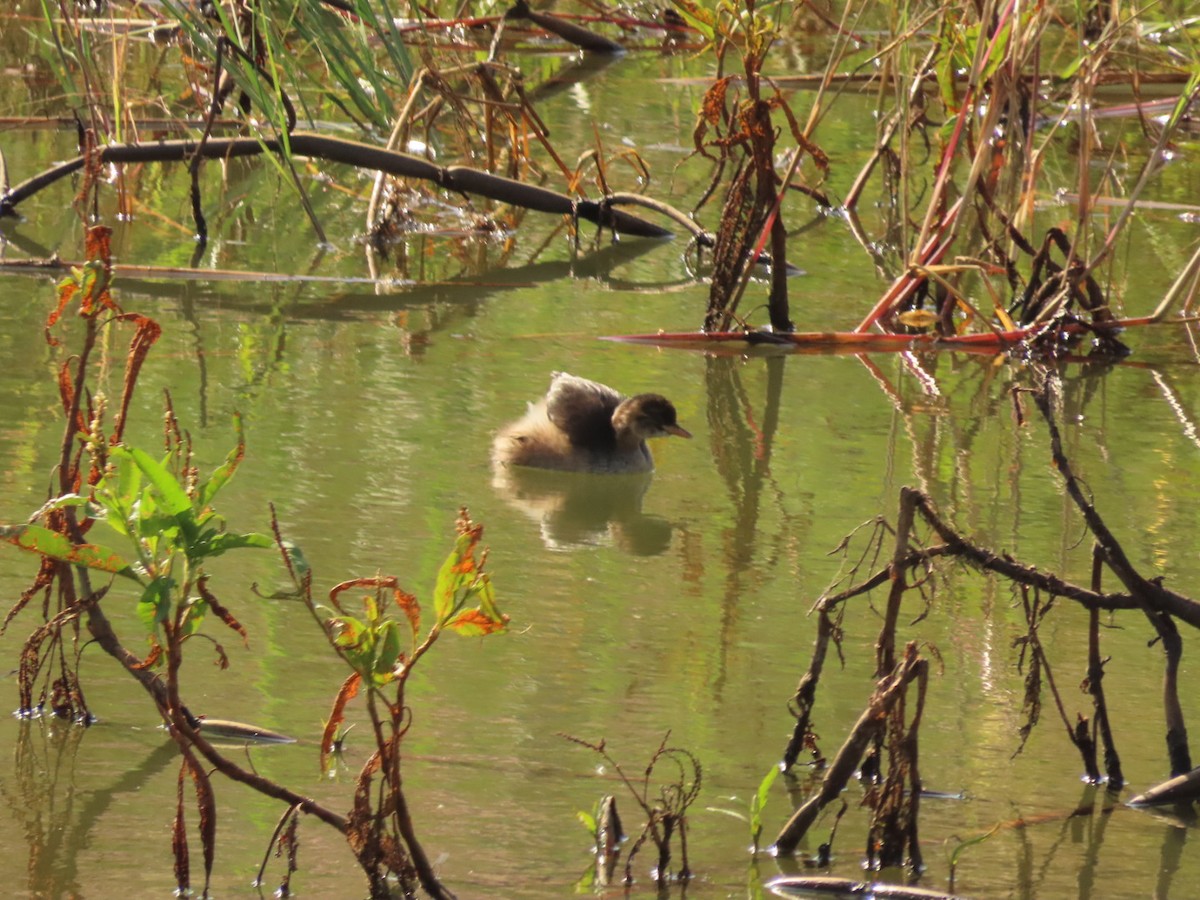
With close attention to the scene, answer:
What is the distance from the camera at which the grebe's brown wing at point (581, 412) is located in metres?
6.33

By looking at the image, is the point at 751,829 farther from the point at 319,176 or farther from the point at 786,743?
the point at 319,176

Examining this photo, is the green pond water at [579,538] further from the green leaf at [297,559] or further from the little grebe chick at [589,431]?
the green leaf at [297,559]

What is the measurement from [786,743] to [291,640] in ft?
3.66

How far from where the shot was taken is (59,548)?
9.91 feet

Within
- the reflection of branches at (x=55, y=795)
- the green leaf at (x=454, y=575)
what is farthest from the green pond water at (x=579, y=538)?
the green leaf at (x=454, y=575)

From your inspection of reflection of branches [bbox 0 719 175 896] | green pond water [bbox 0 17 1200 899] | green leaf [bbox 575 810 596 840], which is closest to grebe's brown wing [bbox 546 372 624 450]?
green pond water [bbox 0 17 1200 899]

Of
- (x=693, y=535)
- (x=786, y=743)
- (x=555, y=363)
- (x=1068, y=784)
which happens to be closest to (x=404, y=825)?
(x=786, y=743)

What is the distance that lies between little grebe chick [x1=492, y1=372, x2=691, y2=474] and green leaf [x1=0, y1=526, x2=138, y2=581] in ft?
10.5

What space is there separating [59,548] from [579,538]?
2626 mm

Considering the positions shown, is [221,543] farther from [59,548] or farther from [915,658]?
[915,658]

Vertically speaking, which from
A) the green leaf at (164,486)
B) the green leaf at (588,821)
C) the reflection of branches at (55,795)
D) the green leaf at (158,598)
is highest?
the green leaf at (164,486)

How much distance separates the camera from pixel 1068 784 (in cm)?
373

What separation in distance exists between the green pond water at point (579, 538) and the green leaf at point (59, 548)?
0.53 meters

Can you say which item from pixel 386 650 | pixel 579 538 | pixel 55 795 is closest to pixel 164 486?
pixel 386 650
